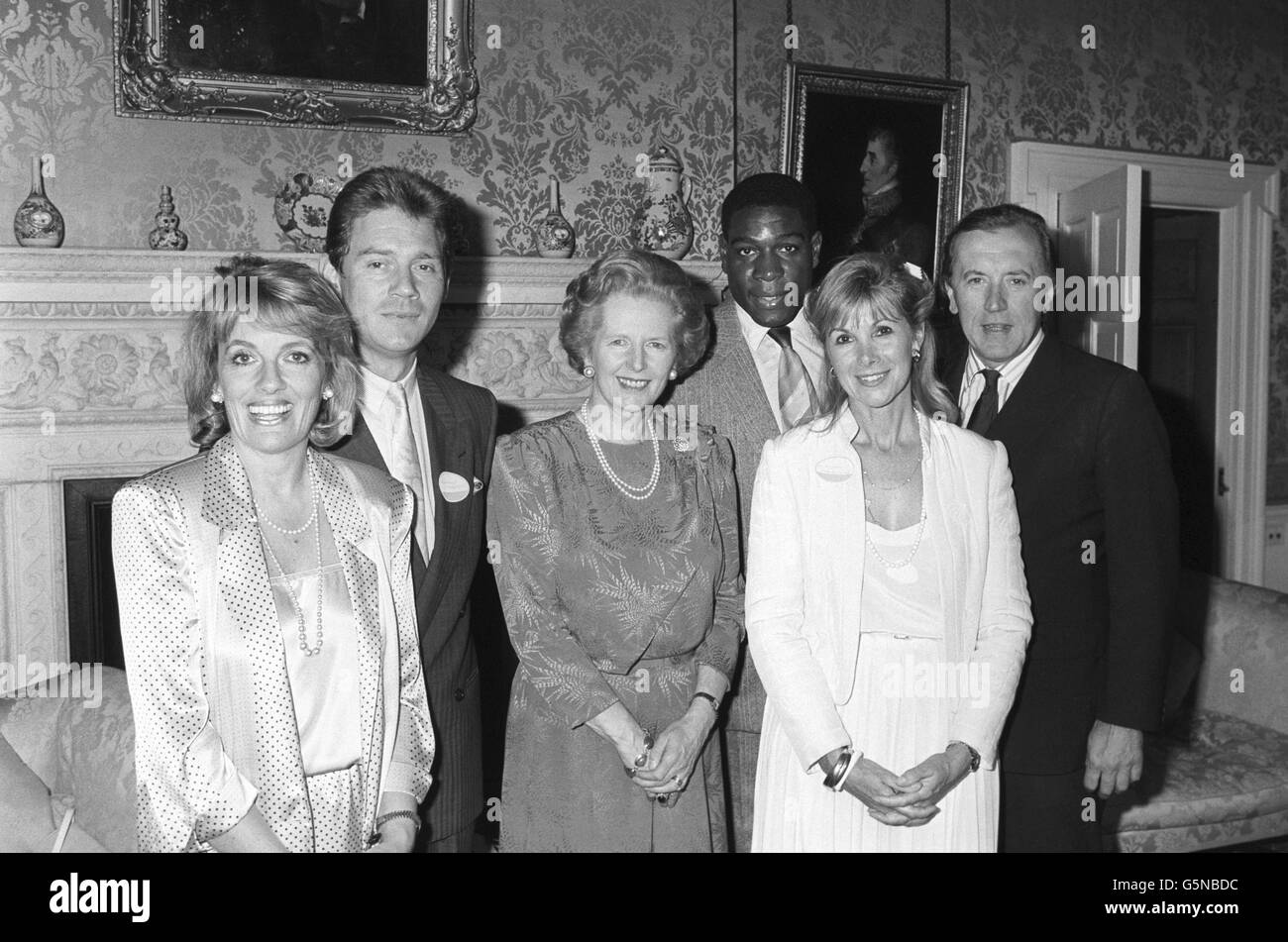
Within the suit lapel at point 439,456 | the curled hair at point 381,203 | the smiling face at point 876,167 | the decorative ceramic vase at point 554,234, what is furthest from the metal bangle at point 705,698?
the smiling face at point 876,167

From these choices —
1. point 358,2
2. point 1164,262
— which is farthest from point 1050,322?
point 358,2

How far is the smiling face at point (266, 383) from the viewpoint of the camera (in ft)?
6.10

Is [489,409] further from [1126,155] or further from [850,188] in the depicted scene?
[1126,155]

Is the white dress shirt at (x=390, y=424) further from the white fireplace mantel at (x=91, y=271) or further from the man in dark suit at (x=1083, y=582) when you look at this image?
the white fireplace mantel at (x=91, y=271)

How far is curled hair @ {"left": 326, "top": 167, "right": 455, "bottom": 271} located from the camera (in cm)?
230

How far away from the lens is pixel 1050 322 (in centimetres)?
523

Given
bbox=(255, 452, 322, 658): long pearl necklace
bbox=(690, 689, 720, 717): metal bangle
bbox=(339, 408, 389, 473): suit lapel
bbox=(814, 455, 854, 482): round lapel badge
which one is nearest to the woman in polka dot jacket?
bbox=(255, 452, 322, 658): long pearl necklace

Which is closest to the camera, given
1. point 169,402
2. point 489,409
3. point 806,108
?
point 489,409

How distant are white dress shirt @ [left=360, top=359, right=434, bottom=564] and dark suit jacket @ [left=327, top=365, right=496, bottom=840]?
1cm

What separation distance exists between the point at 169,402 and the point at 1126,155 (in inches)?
171

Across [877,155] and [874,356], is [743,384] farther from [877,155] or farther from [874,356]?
[877,155]

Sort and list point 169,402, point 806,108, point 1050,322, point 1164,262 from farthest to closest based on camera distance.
→ 1. point 1164,262
2. point 1050,322
3. point 806,108
4. point 169,402

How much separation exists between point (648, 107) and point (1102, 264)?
1.95 meters

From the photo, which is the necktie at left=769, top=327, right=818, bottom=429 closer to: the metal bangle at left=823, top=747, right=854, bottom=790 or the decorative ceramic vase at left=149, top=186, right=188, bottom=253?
the metal bangle at left=823, top=747, right=854, bottom=790
